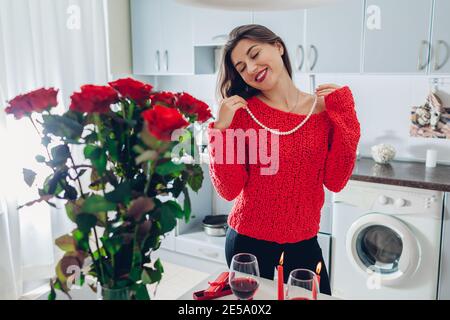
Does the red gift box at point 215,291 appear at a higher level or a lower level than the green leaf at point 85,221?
lower

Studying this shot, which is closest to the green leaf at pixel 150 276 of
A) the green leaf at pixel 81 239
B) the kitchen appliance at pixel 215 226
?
the green leaf at pixel 81 239

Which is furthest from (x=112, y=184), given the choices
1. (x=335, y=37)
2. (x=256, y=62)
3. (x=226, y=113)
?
(x=335, y=37)

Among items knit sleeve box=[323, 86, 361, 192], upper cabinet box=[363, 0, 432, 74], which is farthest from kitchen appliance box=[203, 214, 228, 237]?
knit sleeve box=[323, 86, 361, 192]

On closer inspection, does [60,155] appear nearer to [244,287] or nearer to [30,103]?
[30,103]

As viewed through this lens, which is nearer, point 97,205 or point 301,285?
point 97,205

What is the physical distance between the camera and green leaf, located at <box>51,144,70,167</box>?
30.0 inches

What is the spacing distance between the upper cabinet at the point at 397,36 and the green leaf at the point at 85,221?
2133 mm

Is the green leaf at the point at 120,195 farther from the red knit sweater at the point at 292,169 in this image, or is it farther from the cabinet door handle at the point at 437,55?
the cabinet door handle at the point at 437,55

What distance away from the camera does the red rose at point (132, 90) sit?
0.76 meters

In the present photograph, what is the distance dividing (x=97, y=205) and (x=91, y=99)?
0.58ft

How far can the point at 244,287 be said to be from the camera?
960 mm

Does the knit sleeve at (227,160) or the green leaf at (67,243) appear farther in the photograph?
the knit sleeve at (227,160)

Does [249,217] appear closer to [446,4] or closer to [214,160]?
[214,160]
